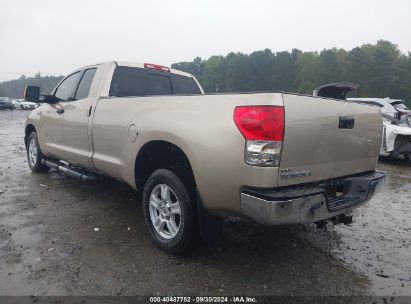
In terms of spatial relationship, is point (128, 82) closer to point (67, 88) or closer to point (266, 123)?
point (67, 88)

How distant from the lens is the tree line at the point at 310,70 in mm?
51031

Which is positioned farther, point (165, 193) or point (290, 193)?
point (165, 193)

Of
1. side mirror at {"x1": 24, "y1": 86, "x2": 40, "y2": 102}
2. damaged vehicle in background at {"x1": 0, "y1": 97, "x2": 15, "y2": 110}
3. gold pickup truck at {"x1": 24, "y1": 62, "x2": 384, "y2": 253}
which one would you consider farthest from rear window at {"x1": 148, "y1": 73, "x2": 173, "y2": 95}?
damaged vehicle in background at {"x1": 0, "y1": 97, "x2": 15, "y2": 110}

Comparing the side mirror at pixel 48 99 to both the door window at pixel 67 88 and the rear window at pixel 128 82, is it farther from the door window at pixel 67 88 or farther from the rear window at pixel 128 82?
the rear window at pixel 128 82

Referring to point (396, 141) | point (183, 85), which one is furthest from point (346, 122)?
point (396, 141)

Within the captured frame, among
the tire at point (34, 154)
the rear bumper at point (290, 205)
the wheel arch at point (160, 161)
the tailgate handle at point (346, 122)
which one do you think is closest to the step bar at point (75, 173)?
the tire at point (34, 154)

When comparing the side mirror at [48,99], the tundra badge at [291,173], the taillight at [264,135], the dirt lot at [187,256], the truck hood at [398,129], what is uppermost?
the side mirror at [48,99]

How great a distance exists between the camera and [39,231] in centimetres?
378

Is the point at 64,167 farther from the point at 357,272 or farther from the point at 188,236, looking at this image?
the point at 357,272

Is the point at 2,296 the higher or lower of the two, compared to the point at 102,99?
lower

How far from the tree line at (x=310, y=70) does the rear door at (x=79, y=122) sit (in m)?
46.3

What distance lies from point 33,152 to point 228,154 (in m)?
5.35

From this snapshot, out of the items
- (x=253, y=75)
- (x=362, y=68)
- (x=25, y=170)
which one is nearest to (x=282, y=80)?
(x=253, y=75)

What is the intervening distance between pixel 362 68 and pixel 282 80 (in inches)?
642
